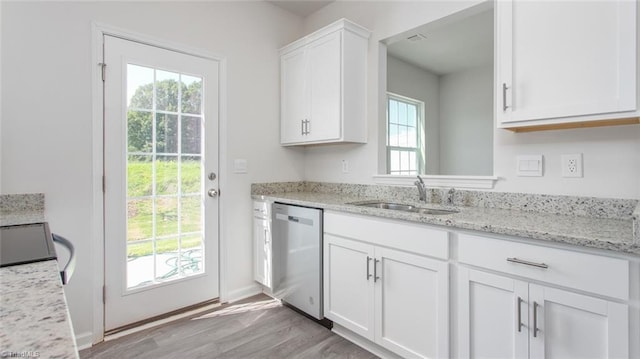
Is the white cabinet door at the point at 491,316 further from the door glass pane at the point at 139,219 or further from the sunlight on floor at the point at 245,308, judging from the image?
the door glass pane at the point at 139,219

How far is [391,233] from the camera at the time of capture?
1739 millimetres

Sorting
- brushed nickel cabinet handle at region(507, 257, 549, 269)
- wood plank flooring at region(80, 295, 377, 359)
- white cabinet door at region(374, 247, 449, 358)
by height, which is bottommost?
wood plank flooring at region(80, 295, 377, 359)

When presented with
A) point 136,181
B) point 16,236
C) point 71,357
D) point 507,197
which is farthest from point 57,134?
point 507,197

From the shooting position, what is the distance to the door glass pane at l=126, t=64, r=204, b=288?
7.25 feet

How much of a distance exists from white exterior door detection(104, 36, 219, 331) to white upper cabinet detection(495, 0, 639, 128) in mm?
2059

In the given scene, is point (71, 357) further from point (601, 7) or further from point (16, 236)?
point (601, 7)

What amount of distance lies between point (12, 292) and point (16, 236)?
644 millimetres

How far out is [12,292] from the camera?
23.1 inches

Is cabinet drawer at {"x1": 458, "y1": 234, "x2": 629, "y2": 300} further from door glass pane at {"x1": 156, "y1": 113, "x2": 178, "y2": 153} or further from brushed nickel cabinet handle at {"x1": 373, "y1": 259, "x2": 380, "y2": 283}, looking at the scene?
door glass pane at {"x1": 156, "y1": 113, "x2": 178, "y2": 153}

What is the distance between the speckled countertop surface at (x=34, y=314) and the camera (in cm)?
41

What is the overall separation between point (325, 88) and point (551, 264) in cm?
189

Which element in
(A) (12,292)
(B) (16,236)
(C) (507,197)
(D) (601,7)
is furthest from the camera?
(C) (507,197)

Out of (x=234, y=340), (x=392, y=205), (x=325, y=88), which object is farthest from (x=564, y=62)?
(x=234, y=340)

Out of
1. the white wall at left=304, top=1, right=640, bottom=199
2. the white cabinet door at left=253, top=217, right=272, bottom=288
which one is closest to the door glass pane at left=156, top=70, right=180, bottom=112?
the white cabinet door at left=253, top=217, right=272, bottom=288
